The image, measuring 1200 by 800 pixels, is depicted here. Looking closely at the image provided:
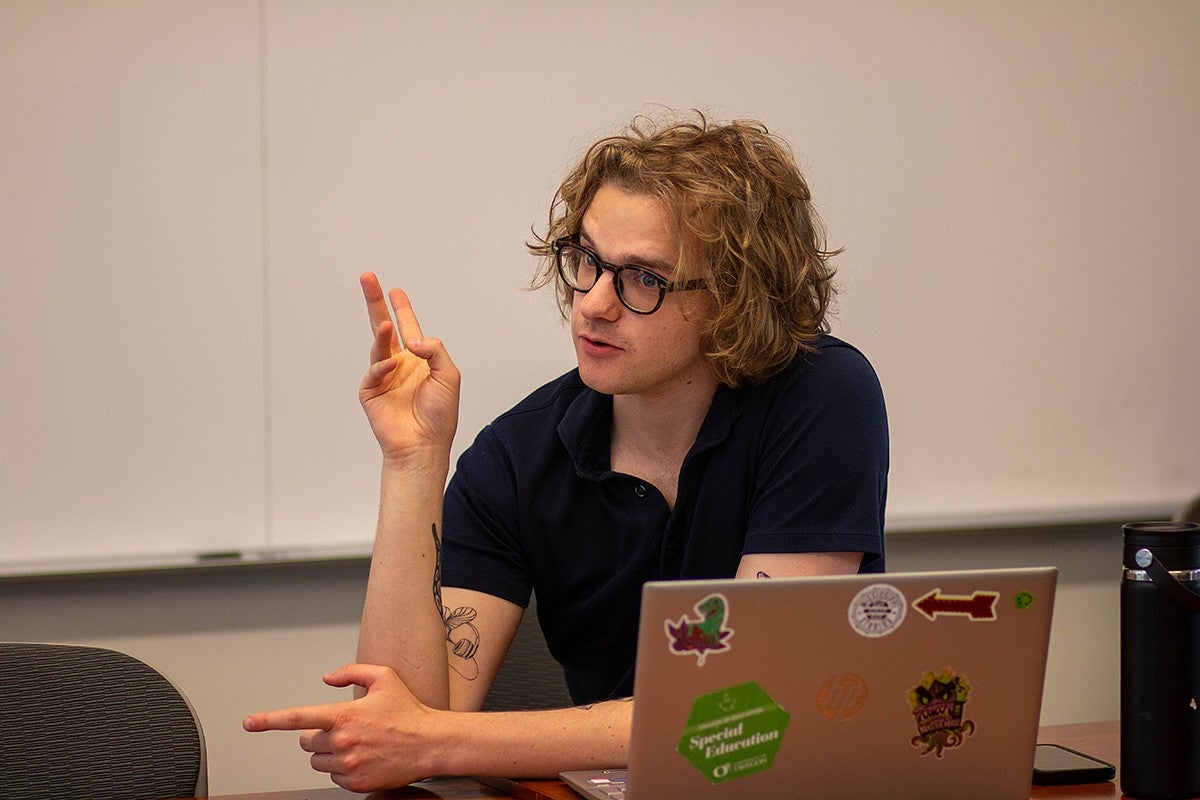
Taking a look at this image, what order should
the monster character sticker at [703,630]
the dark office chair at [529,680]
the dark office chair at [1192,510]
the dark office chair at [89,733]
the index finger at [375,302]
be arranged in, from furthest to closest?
the dark office chair at [1192,510], the dark office chair at [529,680], the index finger at [375,302], the dark office chair at [89,733], the monster character sticker at [703,630]

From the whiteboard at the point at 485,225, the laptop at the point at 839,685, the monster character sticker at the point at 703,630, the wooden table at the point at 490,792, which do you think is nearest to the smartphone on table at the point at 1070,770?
the wooden table at the point at 490,792

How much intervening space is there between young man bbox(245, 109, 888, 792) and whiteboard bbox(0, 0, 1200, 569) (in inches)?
24.7

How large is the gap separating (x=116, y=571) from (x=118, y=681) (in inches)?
30.7

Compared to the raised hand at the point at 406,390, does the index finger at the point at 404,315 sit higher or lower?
higher

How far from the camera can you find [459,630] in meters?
1.60

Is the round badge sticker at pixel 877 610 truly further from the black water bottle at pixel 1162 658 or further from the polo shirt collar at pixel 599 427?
the polo shirt collar at pixel 599 427

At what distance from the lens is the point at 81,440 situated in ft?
7.12

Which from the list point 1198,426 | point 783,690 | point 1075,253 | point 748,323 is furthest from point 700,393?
point 1198,426

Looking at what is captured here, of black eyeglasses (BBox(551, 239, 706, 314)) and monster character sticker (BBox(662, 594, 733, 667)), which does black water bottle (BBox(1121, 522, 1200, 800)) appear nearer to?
monster character sticker (BBox(662, 594, 733, 667))

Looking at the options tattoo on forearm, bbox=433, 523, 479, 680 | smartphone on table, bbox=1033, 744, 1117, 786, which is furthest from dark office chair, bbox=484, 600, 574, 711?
smartphone on table, bbox=1033, 744, 1117, 786

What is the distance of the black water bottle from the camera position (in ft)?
3.76

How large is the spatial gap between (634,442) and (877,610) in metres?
0.71

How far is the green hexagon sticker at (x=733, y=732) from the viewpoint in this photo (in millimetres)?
984

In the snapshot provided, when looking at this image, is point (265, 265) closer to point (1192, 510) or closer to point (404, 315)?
point (404, 315)
